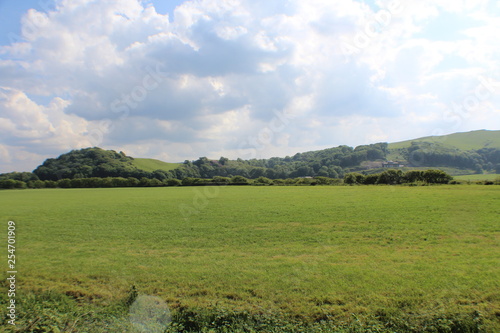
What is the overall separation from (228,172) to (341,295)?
116 m

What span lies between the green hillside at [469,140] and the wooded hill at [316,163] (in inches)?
15.6

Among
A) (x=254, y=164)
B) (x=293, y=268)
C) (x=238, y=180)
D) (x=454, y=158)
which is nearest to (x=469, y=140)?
(x=454, y=158)

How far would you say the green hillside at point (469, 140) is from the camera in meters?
133

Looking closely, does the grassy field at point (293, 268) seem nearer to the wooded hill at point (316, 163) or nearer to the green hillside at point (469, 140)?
the wooded hill at point (316, 163)

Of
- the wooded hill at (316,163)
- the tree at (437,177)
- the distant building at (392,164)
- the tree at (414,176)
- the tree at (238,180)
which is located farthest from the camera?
the distant building at (392,164)

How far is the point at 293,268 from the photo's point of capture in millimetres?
10680

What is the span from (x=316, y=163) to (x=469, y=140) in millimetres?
94877

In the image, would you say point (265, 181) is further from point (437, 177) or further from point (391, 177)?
point (437, 177)

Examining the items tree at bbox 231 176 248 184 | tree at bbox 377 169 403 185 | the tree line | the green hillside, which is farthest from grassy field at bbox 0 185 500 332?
the green hillside

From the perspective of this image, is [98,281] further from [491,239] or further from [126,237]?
[491,239]

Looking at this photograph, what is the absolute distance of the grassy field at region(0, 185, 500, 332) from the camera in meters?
7.56

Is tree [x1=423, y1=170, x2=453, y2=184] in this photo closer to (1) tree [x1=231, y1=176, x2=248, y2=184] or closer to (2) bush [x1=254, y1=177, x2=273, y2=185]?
(2) bush [x1=254, y1=177, x2=273, y2=185]

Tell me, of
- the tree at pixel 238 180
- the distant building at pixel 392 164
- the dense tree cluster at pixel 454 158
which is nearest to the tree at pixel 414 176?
the tree at pixel 238 180

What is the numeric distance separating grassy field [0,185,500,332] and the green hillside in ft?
468
